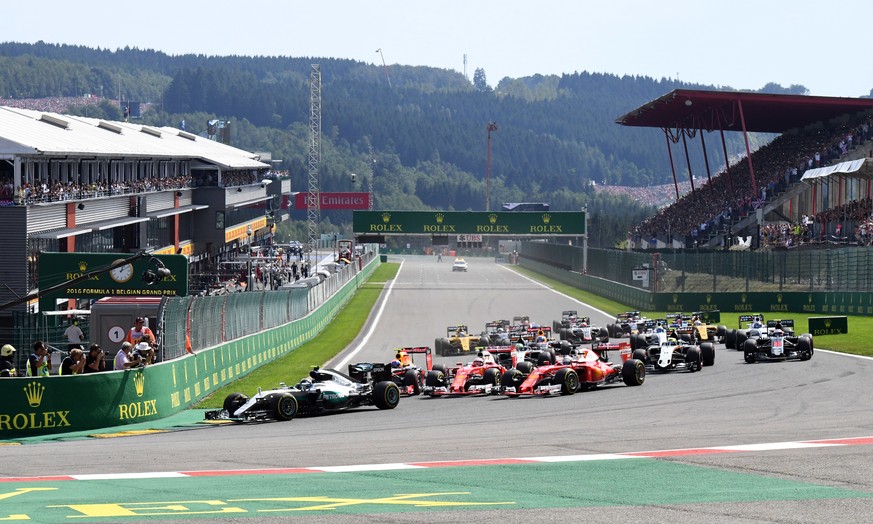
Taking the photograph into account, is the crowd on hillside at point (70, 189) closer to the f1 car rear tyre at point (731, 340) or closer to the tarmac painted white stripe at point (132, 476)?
the f1 car rear tyre at point (731, 340)

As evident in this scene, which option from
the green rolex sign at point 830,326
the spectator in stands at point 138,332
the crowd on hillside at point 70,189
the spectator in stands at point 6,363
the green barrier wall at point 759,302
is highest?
the crowd on hillside at point 70,189

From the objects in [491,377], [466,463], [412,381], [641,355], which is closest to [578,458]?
[466,463]

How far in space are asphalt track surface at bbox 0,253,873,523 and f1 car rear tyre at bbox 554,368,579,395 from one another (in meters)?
0.46

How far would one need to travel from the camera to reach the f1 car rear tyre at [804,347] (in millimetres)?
29438

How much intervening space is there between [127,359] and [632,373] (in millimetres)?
10127

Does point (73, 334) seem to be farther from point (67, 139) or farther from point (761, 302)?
point (761, 302)

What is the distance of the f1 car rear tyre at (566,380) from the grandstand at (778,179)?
137 ft

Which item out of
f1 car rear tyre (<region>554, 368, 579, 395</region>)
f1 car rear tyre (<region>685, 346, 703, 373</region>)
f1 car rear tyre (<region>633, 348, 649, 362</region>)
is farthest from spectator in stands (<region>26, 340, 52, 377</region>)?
f1 car rear tyre (<region>685, 346, 703, 373</region>)

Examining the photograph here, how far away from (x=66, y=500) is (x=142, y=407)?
38.1 ft

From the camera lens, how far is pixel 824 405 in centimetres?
2003

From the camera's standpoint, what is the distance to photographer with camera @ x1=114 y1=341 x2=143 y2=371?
22375 millimetres

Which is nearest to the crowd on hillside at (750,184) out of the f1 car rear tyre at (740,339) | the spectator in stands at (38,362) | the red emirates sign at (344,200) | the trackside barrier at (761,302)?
the trackside barrier at (761,302)

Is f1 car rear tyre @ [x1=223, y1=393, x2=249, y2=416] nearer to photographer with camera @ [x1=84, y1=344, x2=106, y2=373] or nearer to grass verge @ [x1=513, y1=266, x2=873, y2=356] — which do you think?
photographer with camera @ [x1=84, y1=344, x2=106, y2=373]

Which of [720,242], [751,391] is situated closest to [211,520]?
[751,391]
